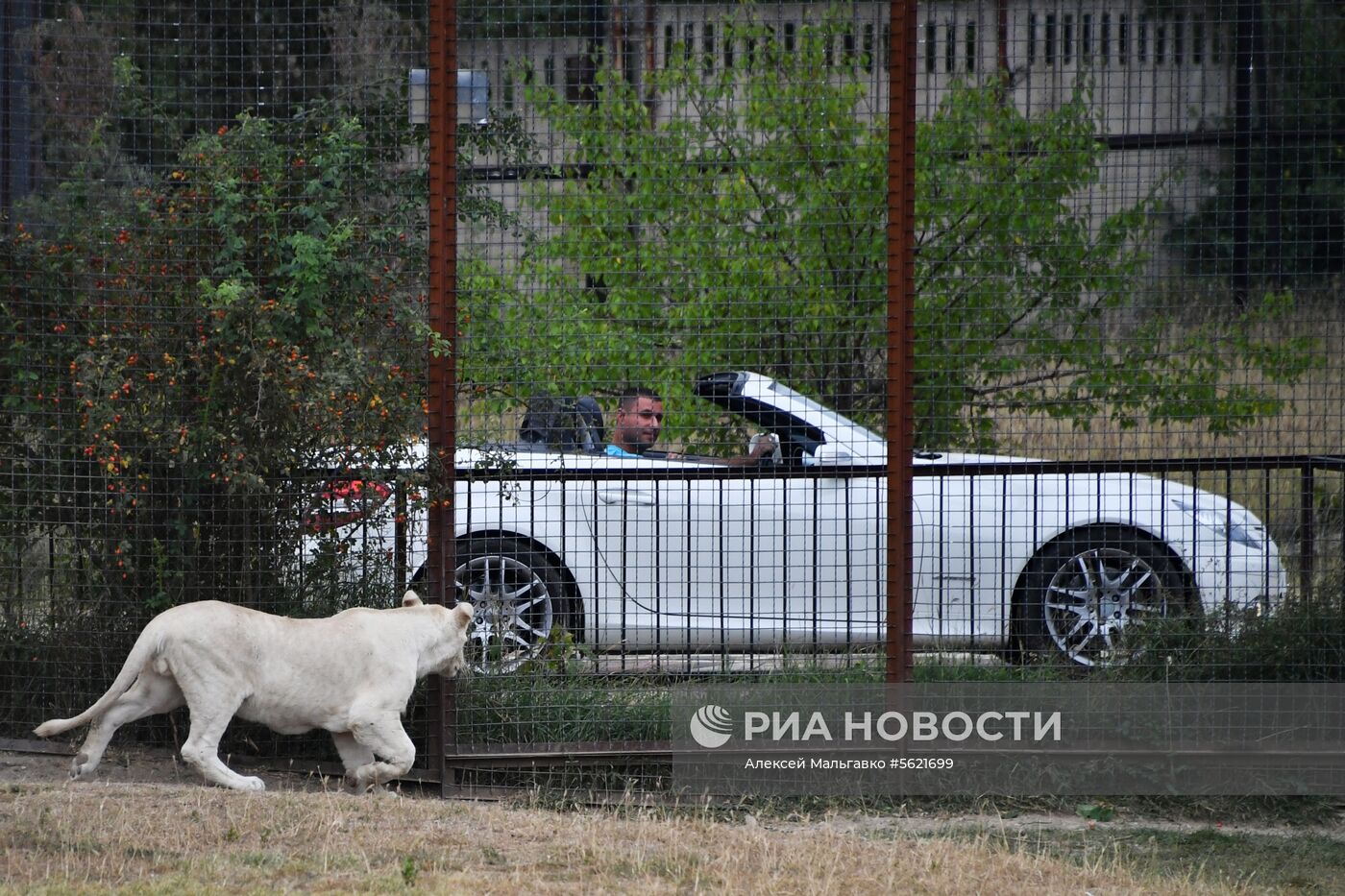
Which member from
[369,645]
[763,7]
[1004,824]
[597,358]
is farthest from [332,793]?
[763,7]

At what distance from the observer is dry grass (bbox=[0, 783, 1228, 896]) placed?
4.85 metres

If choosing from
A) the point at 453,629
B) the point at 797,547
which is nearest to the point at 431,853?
the point at 453,629

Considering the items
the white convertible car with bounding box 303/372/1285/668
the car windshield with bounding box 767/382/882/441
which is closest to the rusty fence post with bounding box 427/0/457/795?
the white convertible car with bounding box 303/372/1285/668

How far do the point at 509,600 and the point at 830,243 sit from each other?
13.1 ft

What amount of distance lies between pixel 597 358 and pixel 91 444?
3292 millimetres

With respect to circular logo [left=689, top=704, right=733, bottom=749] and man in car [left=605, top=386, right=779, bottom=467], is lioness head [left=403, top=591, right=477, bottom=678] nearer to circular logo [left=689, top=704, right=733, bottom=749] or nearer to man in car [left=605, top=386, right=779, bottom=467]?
circular logo [left=689, top=704, right=733, bottom=749]

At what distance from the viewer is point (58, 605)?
6836 mm

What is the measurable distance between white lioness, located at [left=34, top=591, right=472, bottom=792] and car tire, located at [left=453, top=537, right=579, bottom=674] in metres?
0.77

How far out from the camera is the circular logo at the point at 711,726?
6703 millimetres

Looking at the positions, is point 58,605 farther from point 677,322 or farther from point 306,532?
point 677,322

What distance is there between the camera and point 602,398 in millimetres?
8711

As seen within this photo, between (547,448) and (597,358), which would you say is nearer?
(547,448)

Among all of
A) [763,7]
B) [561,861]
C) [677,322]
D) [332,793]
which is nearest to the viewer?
[561,861]

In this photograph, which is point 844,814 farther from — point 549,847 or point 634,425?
point 634,425
